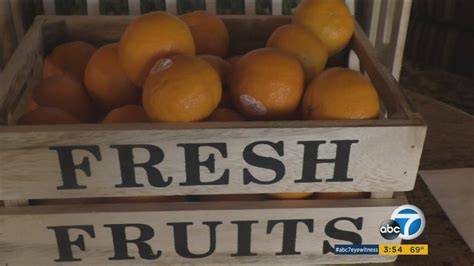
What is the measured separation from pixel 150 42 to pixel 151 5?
43 cm

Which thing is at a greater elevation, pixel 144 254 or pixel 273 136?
pixel 273 136

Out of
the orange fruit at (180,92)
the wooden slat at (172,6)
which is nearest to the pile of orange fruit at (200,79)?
the orange fruit at (180,92)

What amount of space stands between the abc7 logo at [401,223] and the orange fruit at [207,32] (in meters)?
0.40

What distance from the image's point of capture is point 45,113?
70cm

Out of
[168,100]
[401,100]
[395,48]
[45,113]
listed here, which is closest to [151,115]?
[168,100]

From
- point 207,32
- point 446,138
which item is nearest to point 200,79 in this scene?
point 207,32

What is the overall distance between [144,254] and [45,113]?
0.75 feet

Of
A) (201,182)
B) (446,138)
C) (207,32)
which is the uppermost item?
(207,32)

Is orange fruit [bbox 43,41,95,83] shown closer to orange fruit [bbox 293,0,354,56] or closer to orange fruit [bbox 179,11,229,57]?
orange fruit [bbox 179,11,229,57]

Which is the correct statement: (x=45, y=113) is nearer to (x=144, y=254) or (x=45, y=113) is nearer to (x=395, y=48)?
(x=144, y=254)

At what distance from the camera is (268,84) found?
703 millimetres

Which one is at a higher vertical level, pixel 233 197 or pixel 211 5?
pixel 211 5

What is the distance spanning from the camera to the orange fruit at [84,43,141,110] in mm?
799

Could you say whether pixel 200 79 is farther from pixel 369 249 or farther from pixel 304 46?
pixel 369 249
